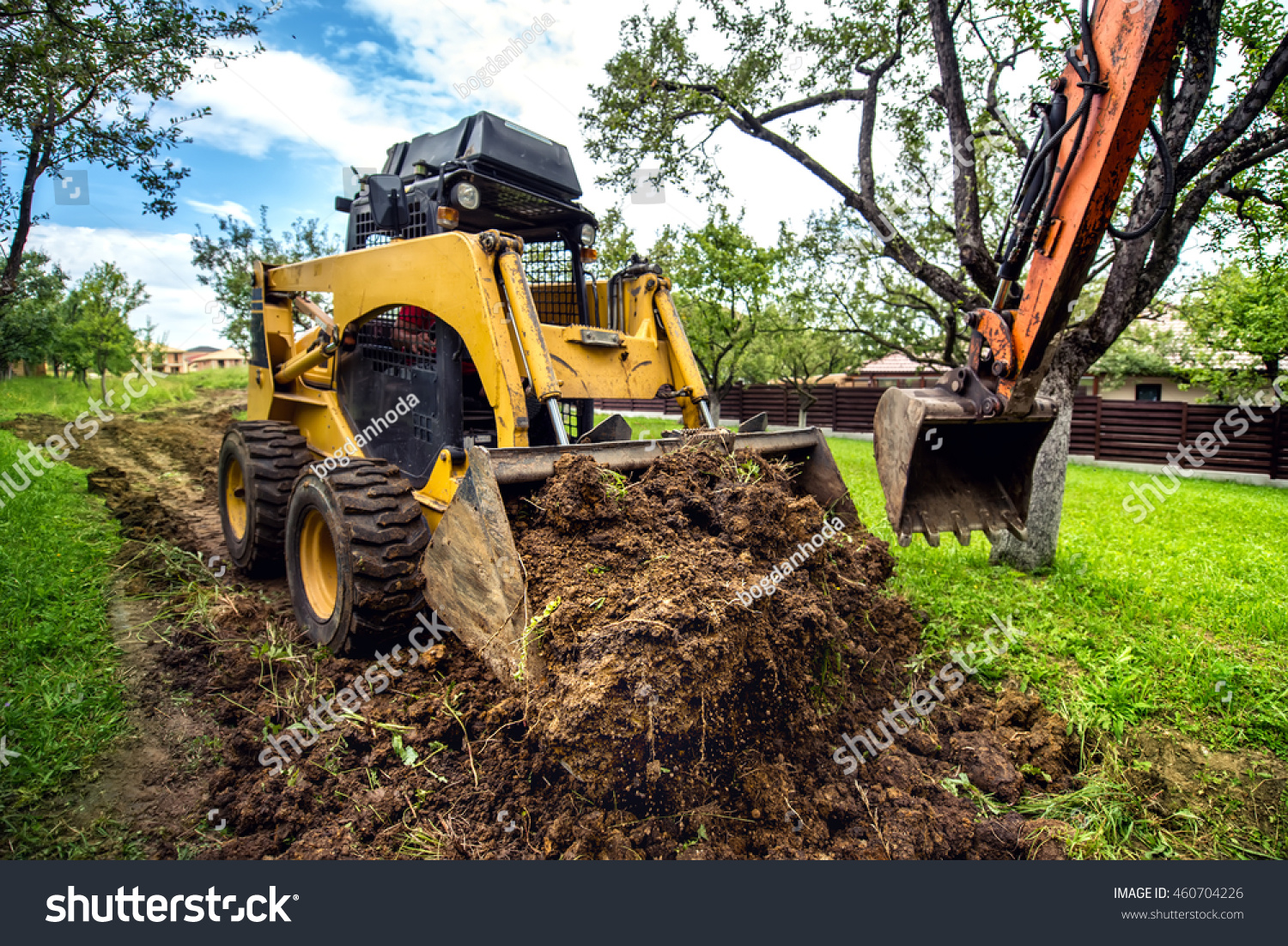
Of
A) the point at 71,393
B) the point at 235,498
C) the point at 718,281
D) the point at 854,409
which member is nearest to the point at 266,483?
the point at 235,498

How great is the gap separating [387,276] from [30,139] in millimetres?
5918

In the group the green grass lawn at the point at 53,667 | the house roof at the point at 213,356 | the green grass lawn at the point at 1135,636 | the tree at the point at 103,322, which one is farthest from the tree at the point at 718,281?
the house roof at the point at 213,356

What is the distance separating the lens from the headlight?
161 inches

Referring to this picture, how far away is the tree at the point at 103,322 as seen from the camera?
25172 mm

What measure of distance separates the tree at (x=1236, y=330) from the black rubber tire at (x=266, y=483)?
15.5 metres

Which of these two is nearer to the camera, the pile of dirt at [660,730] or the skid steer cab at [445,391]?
the pile of dirt at [660,730]

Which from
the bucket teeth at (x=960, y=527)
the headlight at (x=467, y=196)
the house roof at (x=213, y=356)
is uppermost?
the house roof at (x=213, y=356)

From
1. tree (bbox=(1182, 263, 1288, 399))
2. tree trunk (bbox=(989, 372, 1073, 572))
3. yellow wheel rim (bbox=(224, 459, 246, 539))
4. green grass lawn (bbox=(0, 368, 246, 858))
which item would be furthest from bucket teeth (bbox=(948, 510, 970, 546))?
tree (bbox=(1182, 263, 1288, 399))

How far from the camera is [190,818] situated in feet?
8.91

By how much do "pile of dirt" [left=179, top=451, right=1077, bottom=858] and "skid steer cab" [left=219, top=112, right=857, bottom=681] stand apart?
254 millimetres

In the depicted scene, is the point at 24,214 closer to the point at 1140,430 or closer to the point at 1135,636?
the point at 1135,636

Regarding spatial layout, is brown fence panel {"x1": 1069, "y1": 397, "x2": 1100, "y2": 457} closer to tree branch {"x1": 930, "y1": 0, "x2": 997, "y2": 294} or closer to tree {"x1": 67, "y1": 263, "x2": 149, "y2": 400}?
tree branch {"x1": 930, "y1": 0, "x2": 997, "y2": 294}

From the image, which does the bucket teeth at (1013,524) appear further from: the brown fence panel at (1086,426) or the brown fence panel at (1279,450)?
the brown fence panel at (1086,426)

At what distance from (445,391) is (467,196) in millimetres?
1185
